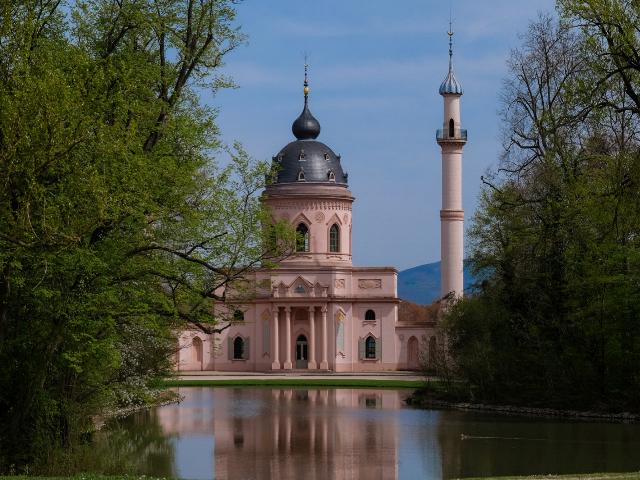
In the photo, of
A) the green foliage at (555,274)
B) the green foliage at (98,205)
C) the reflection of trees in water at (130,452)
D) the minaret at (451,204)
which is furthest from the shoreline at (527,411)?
the minaret at (451,204)

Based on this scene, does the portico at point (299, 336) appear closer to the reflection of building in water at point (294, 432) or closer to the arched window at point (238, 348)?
the arched window at point (238, 348)

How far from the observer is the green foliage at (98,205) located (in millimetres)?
17484

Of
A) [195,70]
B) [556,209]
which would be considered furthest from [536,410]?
[195,70]

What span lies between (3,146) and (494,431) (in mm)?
15973

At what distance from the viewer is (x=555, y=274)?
35562 millimetres

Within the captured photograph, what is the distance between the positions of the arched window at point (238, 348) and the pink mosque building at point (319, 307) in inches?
2.3

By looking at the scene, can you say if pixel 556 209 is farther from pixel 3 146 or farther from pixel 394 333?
pixel 394 333

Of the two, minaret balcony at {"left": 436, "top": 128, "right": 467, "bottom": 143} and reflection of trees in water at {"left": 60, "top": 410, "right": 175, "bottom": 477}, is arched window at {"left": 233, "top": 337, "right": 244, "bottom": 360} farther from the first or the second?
reflection of trees in water at {"left": 60, "top": 410, "right": 175, "bottom": 477}

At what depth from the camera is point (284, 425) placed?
105ft

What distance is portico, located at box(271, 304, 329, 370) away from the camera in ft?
241

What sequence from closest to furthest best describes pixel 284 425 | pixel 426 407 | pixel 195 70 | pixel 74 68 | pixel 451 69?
pixel 74 68 → pixel 195 70 → pixel 284 425 → pixel 426 407 → pixel 451 69

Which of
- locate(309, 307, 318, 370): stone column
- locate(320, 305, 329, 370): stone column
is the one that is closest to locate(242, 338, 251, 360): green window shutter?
locate(309, 307, 318, 370): stone column

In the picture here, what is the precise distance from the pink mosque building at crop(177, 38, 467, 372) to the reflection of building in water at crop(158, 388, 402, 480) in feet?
84.5

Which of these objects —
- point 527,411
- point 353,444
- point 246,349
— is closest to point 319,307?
point 246,349
